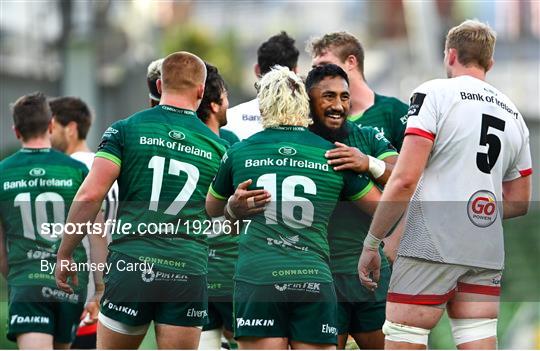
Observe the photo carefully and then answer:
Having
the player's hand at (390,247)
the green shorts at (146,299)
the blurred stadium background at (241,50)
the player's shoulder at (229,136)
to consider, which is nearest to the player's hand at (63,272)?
the green shorts at (146,299)

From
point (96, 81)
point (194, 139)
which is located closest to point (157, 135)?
point (194, 139)

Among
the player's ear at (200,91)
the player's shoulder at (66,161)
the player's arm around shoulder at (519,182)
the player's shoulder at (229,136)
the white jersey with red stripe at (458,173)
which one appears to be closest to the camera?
the white jersey with red stripe at (458,173)

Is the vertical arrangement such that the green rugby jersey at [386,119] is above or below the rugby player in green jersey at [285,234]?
above

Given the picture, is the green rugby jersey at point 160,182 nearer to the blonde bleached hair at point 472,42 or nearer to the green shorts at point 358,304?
the green shorts at point 358,304

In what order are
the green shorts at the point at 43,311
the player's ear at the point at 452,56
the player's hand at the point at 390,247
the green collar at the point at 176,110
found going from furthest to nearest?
the green shorts at the point at 43,311, the player's hand at the point at 390,247, the green collar at the point at 176,110, the player's ear at the point at 452,56

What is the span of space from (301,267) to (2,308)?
5.22 m

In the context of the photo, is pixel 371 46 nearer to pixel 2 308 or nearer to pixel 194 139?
pixel 2 308

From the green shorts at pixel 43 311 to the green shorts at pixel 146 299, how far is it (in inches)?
64.7

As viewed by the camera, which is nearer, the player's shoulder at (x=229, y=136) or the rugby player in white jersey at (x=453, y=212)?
the rugby player in white jersey at (x=453, y=212)

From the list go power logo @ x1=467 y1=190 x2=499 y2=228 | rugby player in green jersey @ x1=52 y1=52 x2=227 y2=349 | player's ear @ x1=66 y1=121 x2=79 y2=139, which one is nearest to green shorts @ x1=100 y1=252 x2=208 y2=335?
rugby player in green jersey @ x1=52 y1=52 x2=227 y2=349

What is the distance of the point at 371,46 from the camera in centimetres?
3184

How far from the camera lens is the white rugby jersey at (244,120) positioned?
8938mm

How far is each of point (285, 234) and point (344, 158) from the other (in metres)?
0.58

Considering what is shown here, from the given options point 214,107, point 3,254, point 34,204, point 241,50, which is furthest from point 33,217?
point 241,50
